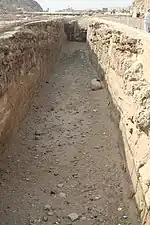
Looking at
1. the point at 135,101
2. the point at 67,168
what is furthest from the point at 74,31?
the point at 135,101

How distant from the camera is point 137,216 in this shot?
4.69 meters

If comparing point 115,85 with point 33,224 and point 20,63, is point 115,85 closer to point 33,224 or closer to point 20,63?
point 20,63

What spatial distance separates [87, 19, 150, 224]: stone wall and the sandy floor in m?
0.46

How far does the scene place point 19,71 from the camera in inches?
275

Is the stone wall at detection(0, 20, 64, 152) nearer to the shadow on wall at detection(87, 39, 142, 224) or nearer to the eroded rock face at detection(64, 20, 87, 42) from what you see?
the shadow on wall at detection(87, 39, 142, 224)

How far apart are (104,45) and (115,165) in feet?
13.7

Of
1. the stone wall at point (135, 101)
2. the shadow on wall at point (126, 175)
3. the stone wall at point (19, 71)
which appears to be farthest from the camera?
the stone wall at point (19, 71)

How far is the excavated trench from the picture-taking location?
4.97 m

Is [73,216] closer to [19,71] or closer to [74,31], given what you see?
[19,71]

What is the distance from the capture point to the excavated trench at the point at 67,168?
4969 millimetres

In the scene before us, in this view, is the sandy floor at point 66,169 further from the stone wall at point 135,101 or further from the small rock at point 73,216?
the stone wall at point 135,101

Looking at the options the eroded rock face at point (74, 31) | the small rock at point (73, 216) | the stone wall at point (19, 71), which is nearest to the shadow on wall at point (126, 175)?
the small rock at point (73, 216)

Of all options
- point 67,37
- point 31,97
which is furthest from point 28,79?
A: point 67,37

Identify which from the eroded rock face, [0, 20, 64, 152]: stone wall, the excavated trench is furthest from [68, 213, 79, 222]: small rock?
the eroded rock face
